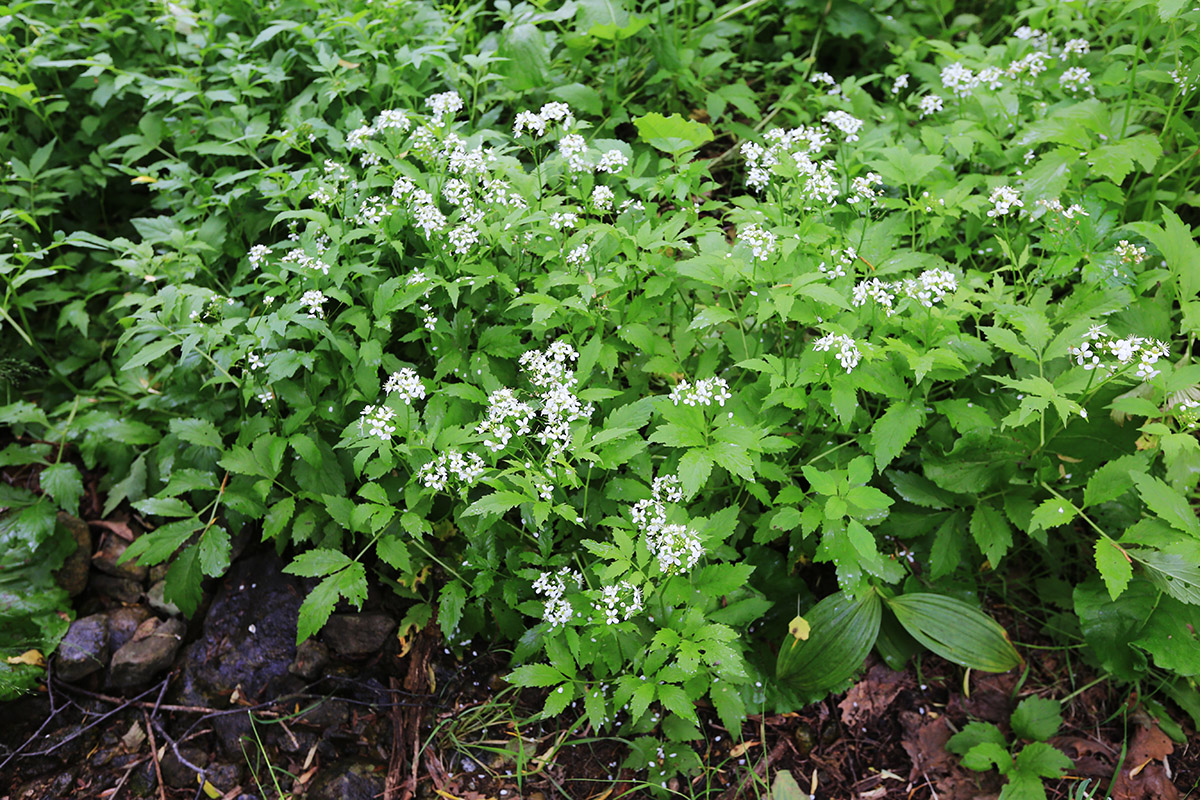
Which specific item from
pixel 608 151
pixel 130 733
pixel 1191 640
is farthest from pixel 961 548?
pixel 130 733

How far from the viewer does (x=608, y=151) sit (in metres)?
2.96

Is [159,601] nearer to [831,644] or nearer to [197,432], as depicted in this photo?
[197,432]

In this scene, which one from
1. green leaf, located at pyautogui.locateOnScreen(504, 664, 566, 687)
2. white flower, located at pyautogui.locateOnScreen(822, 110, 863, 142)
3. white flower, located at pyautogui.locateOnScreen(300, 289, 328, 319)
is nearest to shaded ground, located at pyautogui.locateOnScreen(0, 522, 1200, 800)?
green leaf, located at pyautogui.locateOnScreen(504, 664, 566, 687)

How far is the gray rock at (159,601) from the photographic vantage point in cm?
304

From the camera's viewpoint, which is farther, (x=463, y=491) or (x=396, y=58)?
(x=396, y=58)

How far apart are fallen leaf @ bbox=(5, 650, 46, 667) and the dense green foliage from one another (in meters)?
0.40

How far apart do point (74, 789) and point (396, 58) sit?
318cm

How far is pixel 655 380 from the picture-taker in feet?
9.83

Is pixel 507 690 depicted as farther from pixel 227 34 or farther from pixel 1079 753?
pixel 227 34

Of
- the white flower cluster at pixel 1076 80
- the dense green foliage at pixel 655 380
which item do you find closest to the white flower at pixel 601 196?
the dense green foliage at pixel 655 380

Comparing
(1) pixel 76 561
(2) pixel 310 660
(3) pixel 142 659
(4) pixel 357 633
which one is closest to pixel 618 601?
(4) pixel 357 633

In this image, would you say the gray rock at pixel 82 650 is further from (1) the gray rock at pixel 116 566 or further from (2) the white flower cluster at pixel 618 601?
(2) the white flower cluster at pixel 618 601

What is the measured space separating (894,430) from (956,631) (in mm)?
788

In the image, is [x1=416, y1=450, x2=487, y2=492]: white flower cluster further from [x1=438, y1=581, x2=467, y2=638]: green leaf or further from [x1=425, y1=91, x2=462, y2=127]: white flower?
[x1=425, y1=91, x2=462, y2=127]: white flower
